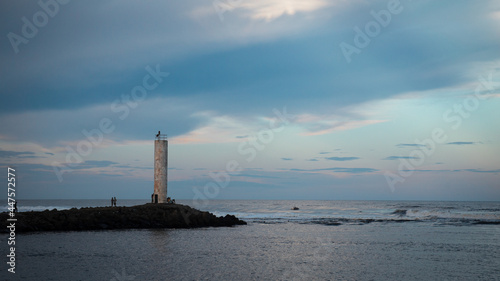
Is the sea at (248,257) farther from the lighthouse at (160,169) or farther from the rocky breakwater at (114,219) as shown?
the lighthouse at (160,169)

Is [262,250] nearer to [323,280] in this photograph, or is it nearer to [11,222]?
[323,280]

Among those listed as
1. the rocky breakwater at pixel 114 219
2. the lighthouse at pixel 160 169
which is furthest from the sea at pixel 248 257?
the lighthouse at pixel 160 169

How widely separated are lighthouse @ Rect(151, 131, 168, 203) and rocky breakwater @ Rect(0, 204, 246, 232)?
130cm

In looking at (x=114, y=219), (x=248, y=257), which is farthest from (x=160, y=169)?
(x=248, y=257)

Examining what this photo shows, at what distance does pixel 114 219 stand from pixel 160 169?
601 cm

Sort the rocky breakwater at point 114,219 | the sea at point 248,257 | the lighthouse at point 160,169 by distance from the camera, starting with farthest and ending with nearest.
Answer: the lighthouse at point 160,169 < the rocky breakwater at point 114,219 < the sea at point 248,257

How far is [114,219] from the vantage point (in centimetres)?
3544

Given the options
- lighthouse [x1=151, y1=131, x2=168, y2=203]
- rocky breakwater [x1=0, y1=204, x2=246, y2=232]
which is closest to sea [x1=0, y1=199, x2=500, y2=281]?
rocky breakwater [x1=0, y1=204, x2=246, y2=232]

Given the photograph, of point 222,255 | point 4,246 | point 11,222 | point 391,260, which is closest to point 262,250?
point 222,255

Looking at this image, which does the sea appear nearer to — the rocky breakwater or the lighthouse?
the rocky breakwater

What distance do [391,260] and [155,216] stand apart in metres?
22.1

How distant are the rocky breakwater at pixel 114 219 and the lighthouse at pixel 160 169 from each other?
1296 millimetres

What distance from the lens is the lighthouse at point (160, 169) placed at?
39.2 metres

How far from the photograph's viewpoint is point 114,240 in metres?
26.4
